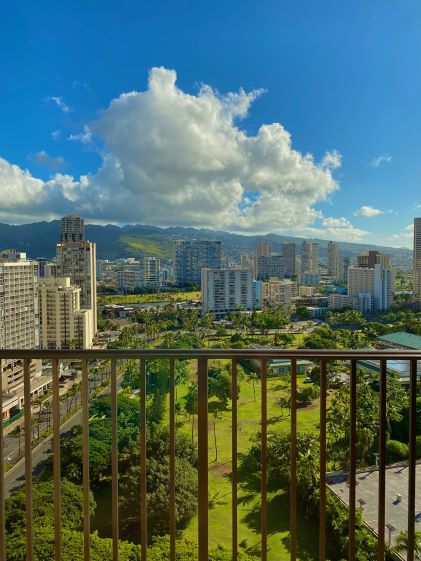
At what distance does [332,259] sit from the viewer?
54125 mm

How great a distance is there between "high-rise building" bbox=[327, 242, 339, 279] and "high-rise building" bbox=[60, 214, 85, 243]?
34618 mm

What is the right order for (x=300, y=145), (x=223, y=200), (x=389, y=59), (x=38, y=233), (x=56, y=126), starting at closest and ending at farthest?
(x=389, y=59) → (x=56, y=126) → (x=300, y=145) → (x=223, y=200) → (x=38, y=233)

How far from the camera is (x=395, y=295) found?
30.4m

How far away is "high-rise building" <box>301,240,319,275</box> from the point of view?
185 feet

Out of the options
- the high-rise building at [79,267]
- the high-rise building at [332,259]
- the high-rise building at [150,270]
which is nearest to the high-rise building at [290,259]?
the high-rise building at [332,259]

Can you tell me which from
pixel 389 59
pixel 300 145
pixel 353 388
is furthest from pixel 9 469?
pixel 300 145

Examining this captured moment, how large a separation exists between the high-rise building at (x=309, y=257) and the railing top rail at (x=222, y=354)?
56.3m

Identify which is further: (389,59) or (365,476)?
(389,59)

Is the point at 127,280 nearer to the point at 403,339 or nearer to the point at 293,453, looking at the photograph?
the point at 403,339

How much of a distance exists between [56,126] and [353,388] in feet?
51.1

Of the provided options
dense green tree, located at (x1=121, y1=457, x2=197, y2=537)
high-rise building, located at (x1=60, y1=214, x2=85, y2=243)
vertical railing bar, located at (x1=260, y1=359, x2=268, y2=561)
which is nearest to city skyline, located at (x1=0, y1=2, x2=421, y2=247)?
vertical railing bar, located at (x1=260, y1=359, x2=268, y2=561)

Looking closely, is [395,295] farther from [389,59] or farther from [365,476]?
[365,476]

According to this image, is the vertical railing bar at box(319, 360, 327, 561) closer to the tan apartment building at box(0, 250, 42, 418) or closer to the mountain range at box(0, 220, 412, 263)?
the tan apartment building at box(0, 250, 42, 418)

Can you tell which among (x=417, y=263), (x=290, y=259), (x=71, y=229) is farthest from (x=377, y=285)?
(x=71, y=229)
